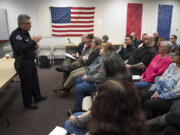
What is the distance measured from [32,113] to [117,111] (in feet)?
7.49

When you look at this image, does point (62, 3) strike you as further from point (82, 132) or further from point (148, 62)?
point (82, 132)

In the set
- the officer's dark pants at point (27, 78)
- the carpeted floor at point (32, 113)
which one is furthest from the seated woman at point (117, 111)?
the officer's dark pants at point (27, 78)

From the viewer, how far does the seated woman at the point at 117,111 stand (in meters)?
0.86

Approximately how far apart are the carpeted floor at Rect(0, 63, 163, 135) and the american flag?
3.21 m

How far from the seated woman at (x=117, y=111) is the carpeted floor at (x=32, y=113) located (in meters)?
1.64

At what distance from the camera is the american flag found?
20.9ft

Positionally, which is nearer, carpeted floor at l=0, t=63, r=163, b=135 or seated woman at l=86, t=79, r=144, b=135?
seated woman at l=86, t=79, r=144, b=135

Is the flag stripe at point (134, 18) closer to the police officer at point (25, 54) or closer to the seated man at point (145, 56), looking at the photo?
the seated man at point (145, 56)

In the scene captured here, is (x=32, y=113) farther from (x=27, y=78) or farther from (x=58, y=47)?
(x=58, y=47)

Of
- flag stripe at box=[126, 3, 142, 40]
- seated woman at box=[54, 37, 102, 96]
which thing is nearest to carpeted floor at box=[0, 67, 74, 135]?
seated woman at box=[54, 37, 102, 96]

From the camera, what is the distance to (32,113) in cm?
278

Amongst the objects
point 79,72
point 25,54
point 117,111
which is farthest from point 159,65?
point 25,54

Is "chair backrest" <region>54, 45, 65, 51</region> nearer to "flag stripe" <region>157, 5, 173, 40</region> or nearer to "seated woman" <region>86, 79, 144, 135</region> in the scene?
"flag stripe" <region>157, 5, 173, 40</region>

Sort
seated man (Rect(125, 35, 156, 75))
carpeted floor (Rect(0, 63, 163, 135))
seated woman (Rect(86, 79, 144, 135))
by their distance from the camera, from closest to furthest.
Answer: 1. seated woman (Rect(86, 79, 144, 135))
2. carpeted floor (Rect(0, 63, 163, 135))
3. seated man (Rect(125, 35, 156, 75))
